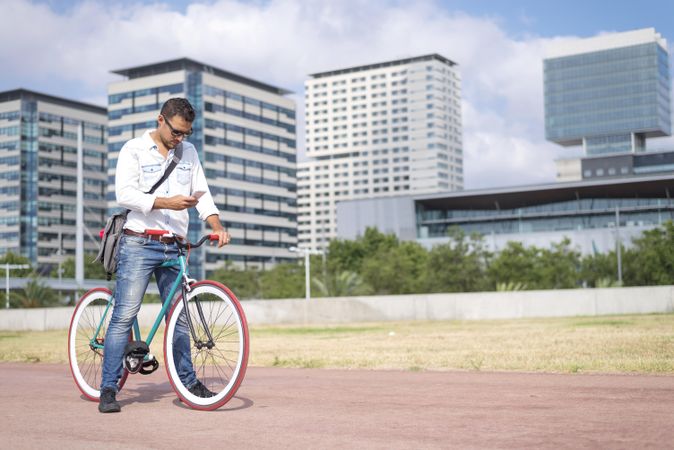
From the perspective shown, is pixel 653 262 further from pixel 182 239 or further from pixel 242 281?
pixel 242 281

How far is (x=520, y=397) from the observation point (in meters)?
5.38

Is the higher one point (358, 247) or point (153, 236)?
point (358, 247)

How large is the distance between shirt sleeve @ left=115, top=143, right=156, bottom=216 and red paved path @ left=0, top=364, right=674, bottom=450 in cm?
124

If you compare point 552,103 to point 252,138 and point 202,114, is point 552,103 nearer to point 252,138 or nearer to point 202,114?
point 252,138

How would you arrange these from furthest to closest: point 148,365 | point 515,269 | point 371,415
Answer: point 515,269 → point 148,365 → point 371,415

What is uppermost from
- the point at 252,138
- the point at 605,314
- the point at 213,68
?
the point at 213,68

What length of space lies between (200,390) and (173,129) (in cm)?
164

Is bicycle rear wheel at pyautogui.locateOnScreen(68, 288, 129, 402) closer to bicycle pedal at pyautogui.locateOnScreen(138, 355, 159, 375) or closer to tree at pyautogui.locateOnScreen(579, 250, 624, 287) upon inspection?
bicycle pedal at pyautogui.locateOnScreen(138, 355, 159, 375)

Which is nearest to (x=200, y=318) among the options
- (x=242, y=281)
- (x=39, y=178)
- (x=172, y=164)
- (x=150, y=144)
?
(x=172, y=164)

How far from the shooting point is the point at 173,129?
5.32 meters

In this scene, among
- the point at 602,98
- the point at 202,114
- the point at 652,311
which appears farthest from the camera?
the point at 602,98

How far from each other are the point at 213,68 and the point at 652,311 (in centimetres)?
10937

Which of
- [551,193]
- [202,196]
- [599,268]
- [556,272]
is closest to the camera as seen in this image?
[202,196]

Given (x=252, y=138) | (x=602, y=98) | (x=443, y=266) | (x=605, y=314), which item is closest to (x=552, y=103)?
(x=602, y=98)
